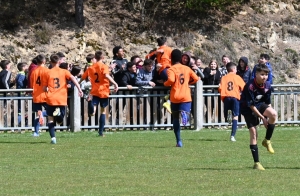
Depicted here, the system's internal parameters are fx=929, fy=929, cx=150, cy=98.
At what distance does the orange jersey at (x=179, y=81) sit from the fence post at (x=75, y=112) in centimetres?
585

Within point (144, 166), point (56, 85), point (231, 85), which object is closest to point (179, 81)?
point (231, 85)

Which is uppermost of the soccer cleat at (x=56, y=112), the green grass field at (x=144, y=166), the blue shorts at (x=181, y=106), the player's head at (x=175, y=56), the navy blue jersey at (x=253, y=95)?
the player's head at (x=175, y=56)

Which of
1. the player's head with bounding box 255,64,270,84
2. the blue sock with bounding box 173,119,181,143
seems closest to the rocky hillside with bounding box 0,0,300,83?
the blue sock with bounding box 173,119,181,143

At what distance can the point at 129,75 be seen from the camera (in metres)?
26.5

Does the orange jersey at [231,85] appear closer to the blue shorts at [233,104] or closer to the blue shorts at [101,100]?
the blue shorts at [233,104]

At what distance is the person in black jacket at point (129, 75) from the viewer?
26422mm

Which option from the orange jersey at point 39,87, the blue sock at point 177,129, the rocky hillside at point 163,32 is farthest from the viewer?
the rocky hillside at point 163,32

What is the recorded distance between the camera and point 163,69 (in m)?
26.1

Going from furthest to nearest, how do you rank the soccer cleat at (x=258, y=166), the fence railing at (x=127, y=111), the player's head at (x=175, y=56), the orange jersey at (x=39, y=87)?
the fence railing at (x=127, y=111) < the orange jersey at (x=39, y=87) < the player's head at (x=175, y=56) < the soccer cleat at (x=258, y=166)

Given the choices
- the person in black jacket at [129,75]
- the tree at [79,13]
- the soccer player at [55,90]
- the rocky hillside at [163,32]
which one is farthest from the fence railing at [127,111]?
the tree at [79,13]

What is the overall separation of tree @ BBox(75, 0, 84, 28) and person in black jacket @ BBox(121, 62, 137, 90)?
10398 mm

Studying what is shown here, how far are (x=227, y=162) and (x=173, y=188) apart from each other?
13.2 feet

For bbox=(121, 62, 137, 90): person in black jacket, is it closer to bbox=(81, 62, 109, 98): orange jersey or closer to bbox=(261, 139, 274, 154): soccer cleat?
bbox=(81, 62, 109, 98): orange jersey

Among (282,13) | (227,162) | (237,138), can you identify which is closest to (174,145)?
(237,138)
